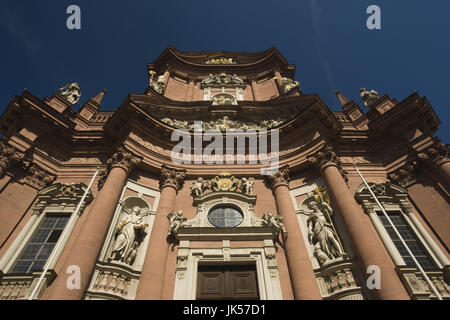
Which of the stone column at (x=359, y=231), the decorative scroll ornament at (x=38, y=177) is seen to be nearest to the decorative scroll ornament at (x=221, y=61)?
the stone column at (x=359, y=231)

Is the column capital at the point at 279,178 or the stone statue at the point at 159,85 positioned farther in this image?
the stone statue at the point at 159,85

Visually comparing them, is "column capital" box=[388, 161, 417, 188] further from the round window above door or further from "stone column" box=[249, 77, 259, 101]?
"stone column" box=[249, 77, 259, 101]

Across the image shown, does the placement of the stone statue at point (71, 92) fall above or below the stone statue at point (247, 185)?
above

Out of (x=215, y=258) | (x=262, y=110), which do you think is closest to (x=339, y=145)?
(x=262, y=110)

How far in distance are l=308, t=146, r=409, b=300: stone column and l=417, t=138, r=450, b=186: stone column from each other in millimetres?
4244

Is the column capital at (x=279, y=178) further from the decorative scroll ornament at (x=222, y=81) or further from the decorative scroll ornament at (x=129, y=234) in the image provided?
the decorative scroll ornament at (x=222, y=81)

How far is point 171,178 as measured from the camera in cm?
1672

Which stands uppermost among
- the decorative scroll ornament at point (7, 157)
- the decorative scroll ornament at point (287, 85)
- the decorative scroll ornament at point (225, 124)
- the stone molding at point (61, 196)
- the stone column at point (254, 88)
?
the stone column at point (254, 88)

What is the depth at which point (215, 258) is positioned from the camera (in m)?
13.4

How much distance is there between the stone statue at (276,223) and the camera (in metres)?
13.9

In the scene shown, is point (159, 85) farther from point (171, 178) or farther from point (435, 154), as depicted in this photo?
point (435, 154)

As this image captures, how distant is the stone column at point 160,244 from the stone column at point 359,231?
8.16 meters

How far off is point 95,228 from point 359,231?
451 inches

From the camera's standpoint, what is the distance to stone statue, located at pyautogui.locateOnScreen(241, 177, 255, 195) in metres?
16.6
